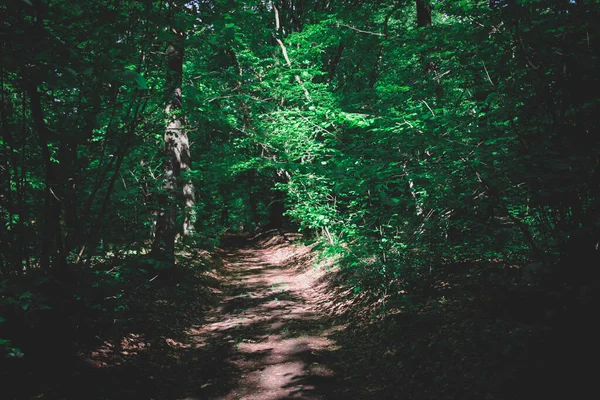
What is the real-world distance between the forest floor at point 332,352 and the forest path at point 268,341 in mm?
29

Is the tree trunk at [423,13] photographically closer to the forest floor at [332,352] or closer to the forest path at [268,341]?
the forest floor at [332,352]

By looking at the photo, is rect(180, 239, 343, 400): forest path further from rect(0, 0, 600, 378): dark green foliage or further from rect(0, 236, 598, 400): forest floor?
rect(0, 0, 600, 378): dark green foliage

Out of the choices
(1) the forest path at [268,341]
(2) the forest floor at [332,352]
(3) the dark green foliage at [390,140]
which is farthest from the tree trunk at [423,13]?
(1) the forest path at [268,341]

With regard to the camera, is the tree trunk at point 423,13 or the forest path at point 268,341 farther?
the tree trunk at point 423,13

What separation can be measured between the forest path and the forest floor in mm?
29

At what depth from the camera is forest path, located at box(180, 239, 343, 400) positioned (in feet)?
16.3

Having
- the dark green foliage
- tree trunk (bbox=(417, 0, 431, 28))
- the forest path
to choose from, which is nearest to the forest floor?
the forest path

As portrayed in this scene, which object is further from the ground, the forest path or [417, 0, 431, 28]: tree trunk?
[417, 0, 431, 28]: tree trunk

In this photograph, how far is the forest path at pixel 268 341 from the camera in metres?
4.96

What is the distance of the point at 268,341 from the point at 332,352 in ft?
4.39

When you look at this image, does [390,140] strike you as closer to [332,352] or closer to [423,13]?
[332,352]

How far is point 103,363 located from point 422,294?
5.26 meters

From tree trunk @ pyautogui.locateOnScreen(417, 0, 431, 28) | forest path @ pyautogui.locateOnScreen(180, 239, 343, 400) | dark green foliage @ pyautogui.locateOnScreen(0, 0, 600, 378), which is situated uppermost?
tree trunk @ pyautogui.locateOnScreen(417, 0, 431, 28)

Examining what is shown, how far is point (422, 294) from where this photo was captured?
6.20 metres
